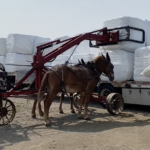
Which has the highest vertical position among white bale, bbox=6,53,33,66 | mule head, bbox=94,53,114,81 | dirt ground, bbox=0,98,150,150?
white bale, bbox=6,53,33,66

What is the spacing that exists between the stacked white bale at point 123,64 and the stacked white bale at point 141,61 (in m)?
0.28

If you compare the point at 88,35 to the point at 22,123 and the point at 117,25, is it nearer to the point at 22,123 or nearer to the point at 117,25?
the point at 117,25

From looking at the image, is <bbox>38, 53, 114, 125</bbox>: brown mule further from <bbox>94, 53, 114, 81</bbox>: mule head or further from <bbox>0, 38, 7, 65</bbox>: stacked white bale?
<bbox>0, 38, 7, 65</bbox>: stacked white bale

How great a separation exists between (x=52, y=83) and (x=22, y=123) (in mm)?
1403

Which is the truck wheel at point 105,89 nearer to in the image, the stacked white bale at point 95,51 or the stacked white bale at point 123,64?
the stacked white bale at point 123,64

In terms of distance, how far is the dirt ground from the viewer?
15.4 feet

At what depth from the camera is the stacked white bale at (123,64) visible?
884 centimetres

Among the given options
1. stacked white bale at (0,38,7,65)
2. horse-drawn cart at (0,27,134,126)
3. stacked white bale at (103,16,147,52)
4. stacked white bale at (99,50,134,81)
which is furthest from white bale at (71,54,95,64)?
stacked white bale at (0,38,7,65)

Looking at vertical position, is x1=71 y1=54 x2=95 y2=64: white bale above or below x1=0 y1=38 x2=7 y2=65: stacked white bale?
below

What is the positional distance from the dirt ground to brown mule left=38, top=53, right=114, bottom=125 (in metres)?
0.54

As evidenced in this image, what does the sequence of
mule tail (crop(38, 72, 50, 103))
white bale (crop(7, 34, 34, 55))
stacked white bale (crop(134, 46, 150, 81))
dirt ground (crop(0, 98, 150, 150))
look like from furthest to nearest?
white bale (crop(7, 34, 34, 55))
stacked white bale (crop(134, 46, 150, 81))
mule tail (crop(38, 72, 50, 103))
dirt ground (crop(0, 98, 150, 150))

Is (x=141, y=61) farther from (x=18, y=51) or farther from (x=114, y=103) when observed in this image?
(x=18, y=51)

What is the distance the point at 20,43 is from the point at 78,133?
8.64 m

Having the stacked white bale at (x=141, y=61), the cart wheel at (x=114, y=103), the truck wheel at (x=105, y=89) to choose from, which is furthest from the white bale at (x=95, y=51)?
the cart wheel at (x=114, y=103)
